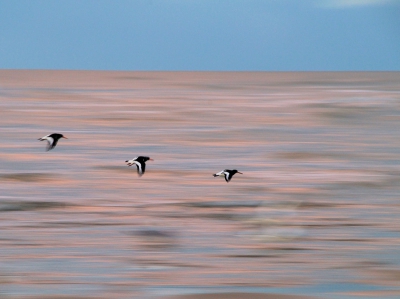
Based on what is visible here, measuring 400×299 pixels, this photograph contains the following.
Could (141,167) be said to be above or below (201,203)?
above

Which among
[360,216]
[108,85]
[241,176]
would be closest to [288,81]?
[108,85]

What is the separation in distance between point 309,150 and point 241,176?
2.57m

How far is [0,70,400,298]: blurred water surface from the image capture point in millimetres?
5609

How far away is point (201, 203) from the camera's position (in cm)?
818

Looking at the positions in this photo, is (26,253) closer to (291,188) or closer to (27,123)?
(291,188)

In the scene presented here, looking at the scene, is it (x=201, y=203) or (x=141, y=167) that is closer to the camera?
(x=201, y=203)

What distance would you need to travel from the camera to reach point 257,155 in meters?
11.5

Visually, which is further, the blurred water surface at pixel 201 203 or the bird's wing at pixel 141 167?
the bird's wing at pixel 141 167

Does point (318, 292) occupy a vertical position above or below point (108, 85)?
below

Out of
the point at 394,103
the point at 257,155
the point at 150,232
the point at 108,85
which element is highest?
the point at 108,85

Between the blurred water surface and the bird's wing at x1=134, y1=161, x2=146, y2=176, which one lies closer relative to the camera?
the blurred water surface

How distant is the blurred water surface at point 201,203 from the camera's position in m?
5.61

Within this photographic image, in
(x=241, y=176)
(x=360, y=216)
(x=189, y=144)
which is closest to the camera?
(x=360, y=216)

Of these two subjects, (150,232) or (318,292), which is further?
(150,232)
